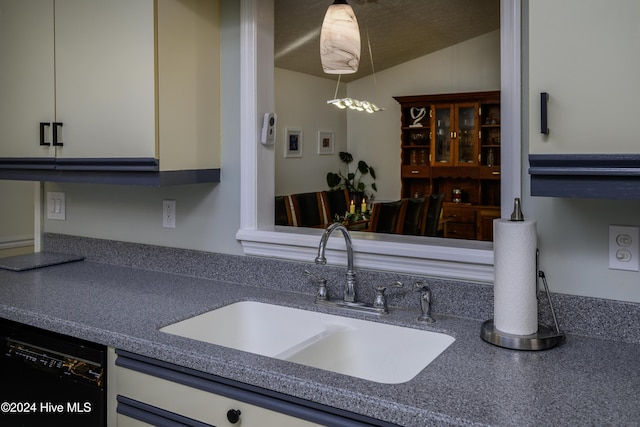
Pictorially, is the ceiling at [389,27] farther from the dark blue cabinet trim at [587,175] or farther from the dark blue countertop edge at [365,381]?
the dark blue cabinet trim at [587,175]

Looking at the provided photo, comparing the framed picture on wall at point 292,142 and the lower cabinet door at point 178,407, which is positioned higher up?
the framed picture on wall at point 292,142

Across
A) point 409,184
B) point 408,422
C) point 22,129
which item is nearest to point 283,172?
point 409,184

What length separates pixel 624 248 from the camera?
141 centimetres

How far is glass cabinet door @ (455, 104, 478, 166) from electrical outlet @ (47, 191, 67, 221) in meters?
5.07

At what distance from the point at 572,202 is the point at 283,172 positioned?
513cm

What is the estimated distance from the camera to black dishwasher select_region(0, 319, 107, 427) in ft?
5.12

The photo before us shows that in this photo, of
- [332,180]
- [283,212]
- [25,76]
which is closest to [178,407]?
[25,76]

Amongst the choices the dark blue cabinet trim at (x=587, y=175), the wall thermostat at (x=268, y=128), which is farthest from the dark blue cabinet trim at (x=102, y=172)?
the dark blue cabinet trim at (x=587, y=175)

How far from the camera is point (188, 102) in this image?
1.96 metres

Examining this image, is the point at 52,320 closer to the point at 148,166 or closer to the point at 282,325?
the point at 148,166

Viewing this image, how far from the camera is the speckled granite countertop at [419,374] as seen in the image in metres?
A: 1.04

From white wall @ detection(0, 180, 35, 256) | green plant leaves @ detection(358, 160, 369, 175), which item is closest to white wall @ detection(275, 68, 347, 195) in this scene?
green plant leaves @ detection(358, 160, 369, 175)

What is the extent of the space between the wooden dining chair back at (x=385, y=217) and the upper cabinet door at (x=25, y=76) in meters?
2.68

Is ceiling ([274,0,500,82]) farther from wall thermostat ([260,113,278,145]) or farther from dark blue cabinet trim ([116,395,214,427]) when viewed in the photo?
dark blue cabinet trim ([116,395,214,427])
